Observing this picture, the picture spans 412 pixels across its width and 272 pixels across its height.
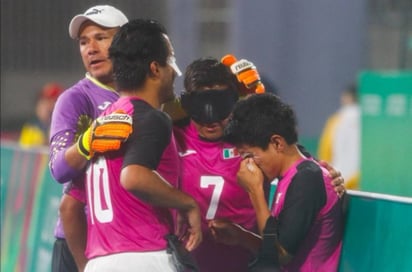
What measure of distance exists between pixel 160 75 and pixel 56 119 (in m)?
0.74

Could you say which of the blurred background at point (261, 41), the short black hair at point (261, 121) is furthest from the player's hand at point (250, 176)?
the blurred background at point (261, 41)

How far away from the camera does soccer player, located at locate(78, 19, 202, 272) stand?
511 centimetres

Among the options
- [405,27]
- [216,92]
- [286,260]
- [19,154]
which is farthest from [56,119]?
[405,27]

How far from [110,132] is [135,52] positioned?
14.7 inches

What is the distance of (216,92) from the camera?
19.4 feet

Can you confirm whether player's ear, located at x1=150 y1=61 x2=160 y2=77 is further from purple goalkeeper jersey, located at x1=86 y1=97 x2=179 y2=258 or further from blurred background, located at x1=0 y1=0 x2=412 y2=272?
blurred background, located at x1=0 y1=0 x2=412 y2=272

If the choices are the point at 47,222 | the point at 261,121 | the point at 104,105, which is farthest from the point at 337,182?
the point at 47,222

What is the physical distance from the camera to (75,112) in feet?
19.2

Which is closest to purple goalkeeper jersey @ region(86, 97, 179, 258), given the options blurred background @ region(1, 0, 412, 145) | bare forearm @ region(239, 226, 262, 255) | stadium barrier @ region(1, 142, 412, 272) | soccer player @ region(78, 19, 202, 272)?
soccer player @ region(78, 19, 202, 272)

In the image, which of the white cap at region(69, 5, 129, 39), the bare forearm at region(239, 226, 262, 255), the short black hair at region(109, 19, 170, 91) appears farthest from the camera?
the white cap at region(69, 5, 129, 39)

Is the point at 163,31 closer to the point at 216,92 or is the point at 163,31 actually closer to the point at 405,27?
the point at 216,92

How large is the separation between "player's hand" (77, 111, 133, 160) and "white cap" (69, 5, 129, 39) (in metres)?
0.84

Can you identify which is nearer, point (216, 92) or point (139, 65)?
point (139, 65)

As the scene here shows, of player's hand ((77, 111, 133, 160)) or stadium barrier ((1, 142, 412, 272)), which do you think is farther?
stadium barrier ((1, 142, 412, 272))
